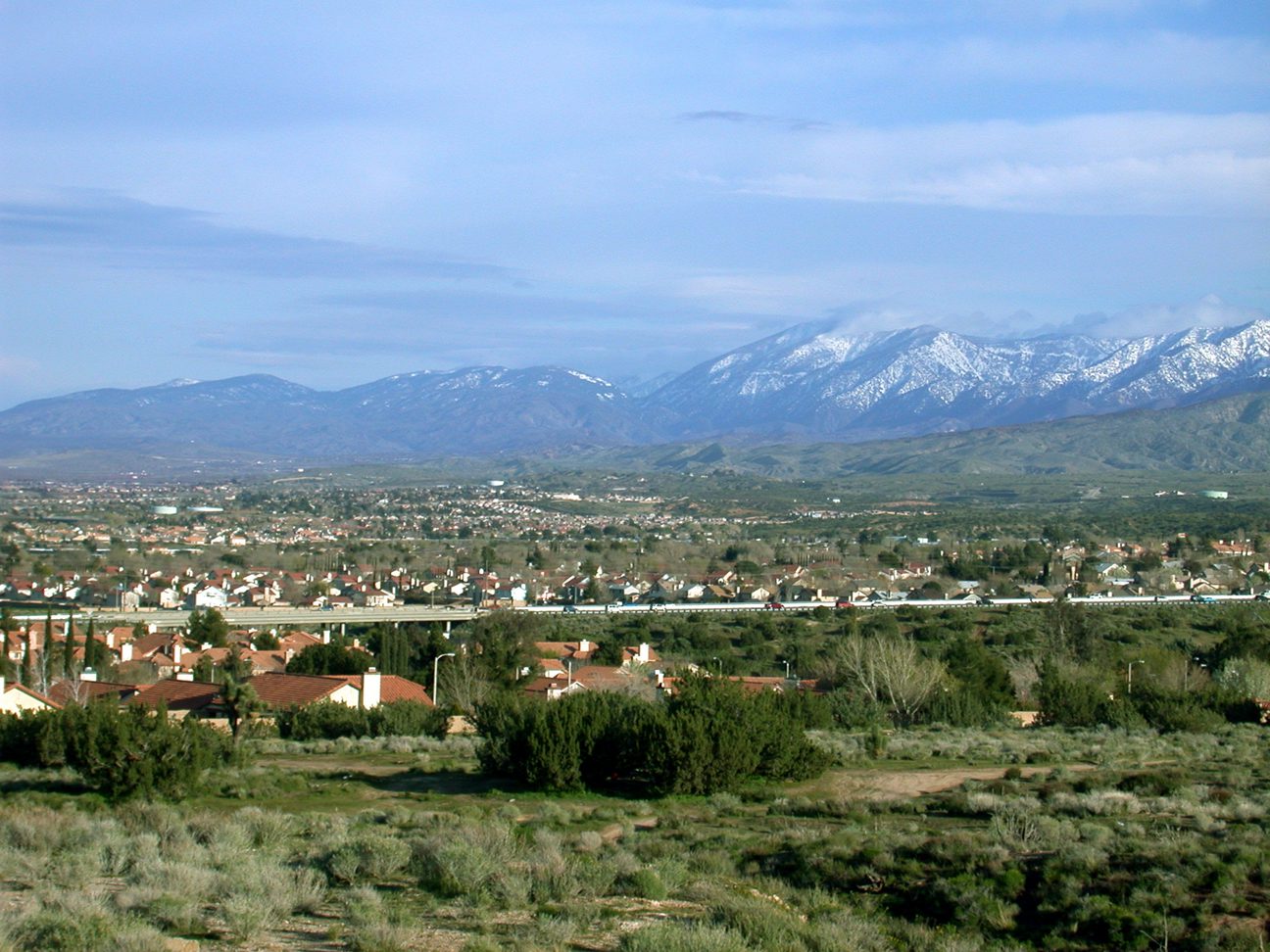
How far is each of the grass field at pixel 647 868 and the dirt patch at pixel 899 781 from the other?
0.32 metres

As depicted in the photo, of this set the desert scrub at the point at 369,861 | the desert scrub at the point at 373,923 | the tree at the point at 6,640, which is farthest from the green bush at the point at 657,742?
the tree at the point at 6,640

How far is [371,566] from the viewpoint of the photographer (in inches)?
3327

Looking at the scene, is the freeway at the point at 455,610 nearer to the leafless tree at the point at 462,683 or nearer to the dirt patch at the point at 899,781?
the leafless tree at the point at 462,683

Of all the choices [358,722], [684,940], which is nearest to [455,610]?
[358,722]

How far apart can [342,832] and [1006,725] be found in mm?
18832

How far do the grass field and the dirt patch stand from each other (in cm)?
32

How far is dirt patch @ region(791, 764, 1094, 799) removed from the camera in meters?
20.2

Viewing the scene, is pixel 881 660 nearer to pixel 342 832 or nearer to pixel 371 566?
pixel 342 832

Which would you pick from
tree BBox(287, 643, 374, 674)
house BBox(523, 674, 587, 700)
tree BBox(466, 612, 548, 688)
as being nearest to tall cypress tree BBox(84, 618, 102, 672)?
tree BBox(287, 643, 374, 674)

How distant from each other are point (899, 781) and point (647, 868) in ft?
30.0

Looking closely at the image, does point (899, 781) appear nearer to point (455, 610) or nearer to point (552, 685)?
point (552, 685)

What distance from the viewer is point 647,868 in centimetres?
1300

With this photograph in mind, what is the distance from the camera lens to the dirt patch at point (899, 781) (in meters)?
20.2

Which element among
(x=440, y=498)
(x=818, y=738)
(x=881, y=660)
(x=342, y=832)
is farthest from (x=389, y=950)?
(x=440, y=498)
